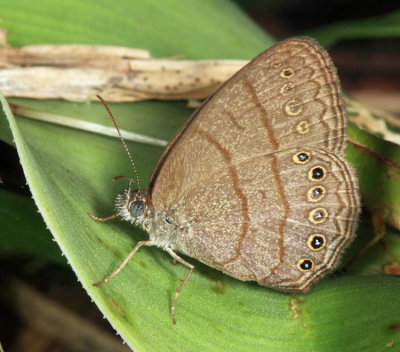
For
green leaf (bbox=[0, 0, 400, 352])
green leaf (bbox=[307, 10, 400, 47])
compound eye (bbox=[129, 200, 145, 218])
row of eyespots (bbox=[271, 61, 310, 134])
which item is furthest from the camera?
green leaf (bbox=[307, 10, 400, 47])

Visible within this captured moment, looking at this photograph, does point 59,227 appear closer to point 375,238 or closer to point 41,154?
point 41,154

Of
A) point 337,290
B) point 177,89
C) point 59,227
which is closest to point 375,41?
point 177,89

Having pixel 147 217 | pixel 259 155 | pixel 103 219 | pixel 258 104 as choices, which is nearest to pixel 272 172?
pixel 259 155

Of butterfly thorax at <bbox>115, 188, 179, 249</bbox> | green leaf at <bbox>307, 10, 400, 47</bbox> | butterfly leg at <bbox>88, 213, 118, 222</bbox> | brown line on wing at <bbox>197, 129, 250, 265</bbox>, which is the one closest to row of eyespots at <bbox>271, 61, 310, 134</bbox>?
brown line on wing at <bbox>197, 129, 250, 265</bbox>

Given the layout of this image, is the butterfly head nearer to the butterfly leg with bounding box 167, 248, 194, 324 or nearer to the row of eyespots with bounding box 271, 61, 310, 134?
the butterfly leg with bounding box 167, 248, 194, 324

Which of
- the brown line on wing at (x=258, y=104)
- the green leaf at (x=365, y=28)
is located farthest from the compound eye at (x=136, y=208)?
the green leaf at (x=365, y=28)

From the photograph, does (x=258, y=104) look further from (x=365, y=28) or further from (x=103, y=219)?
(x=365, y=28)
